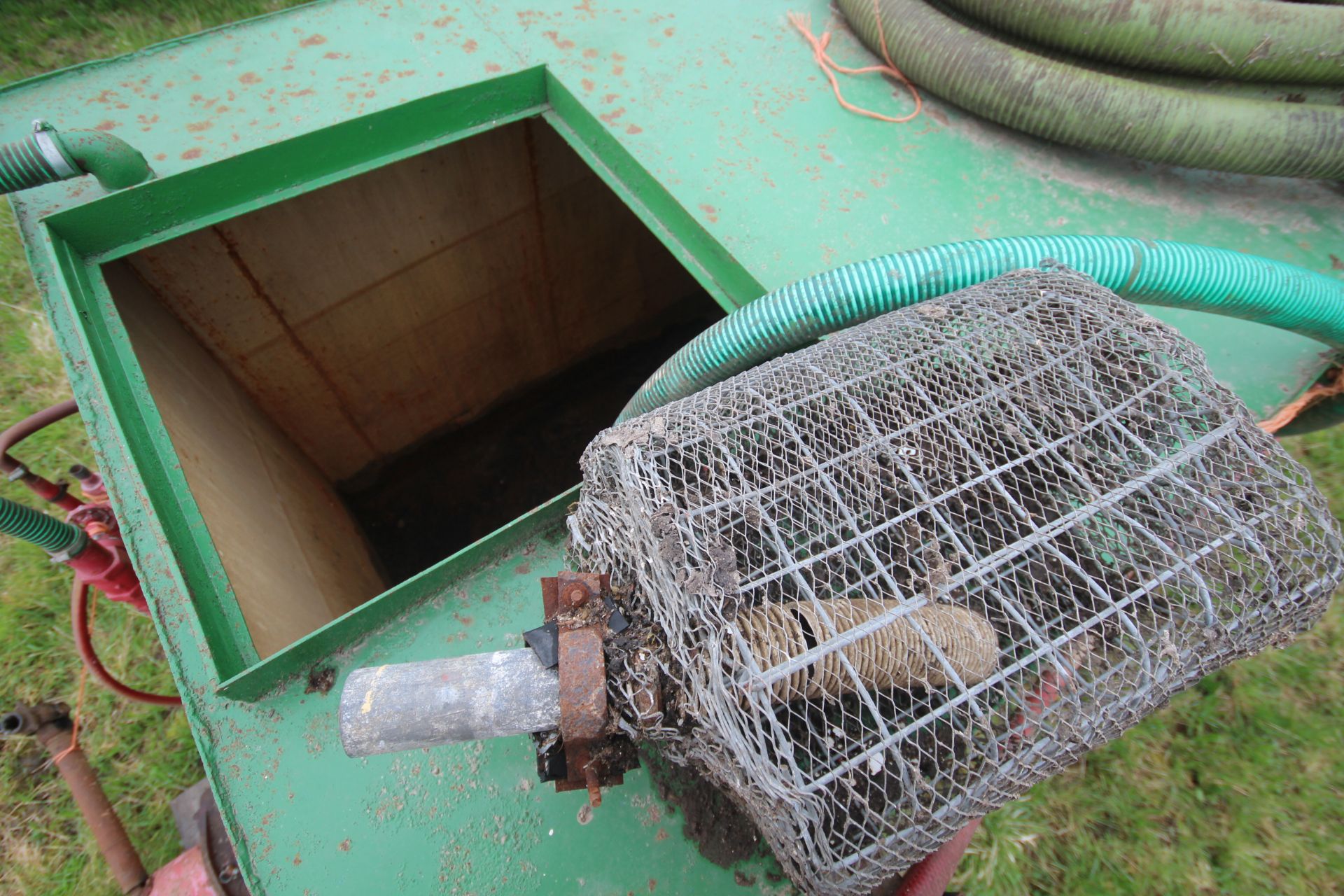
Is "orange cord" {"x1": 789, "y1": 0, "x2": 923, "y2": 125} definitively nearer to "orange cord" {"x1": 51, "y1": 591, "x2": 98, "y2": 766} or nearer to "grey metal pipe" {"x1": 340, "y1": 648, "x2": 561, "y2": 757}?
"grey metal pipe" {"x1": 340, "y1": 648, "x2": 561, "y2": 757}

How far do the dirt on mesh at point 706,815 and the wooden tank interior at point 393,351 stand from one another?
107 cm

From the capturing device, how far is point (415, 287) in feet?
10.7

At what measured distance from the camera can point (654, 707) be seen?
3.18 feet

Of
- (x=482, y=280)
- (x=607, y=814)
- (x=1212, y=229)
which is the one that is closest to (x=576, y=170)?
(x=482, y=280)

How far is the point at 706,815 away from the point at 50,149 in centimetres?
211

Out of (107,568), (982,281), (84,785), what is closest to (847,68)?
(982,281)

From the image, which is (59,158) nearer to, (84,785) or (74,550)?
(74,550)

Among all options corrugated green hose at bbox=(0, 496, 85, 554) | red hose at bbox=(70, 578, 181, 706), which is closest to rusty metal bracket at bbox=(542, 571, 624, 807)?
corrugated green hose at bbox=(0, 496, 85, 554)

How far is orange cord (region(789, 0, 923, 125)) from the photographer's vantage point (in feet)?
7.09

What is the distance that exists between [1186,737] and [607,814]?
2296mm

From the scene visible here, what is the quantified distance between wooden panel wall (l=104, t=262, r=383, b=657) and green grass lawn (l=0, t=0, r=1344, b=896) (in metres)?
0.68

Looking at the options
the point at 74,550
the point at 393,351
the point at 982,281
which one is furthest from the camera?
the point at 393,351

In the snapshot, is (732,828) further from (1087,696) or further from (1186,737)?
(1186,737)

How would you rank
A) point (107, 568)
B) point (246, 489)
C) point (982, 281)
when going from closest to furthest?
point (982, 281) < point (107, 568) < point (246, 489)
